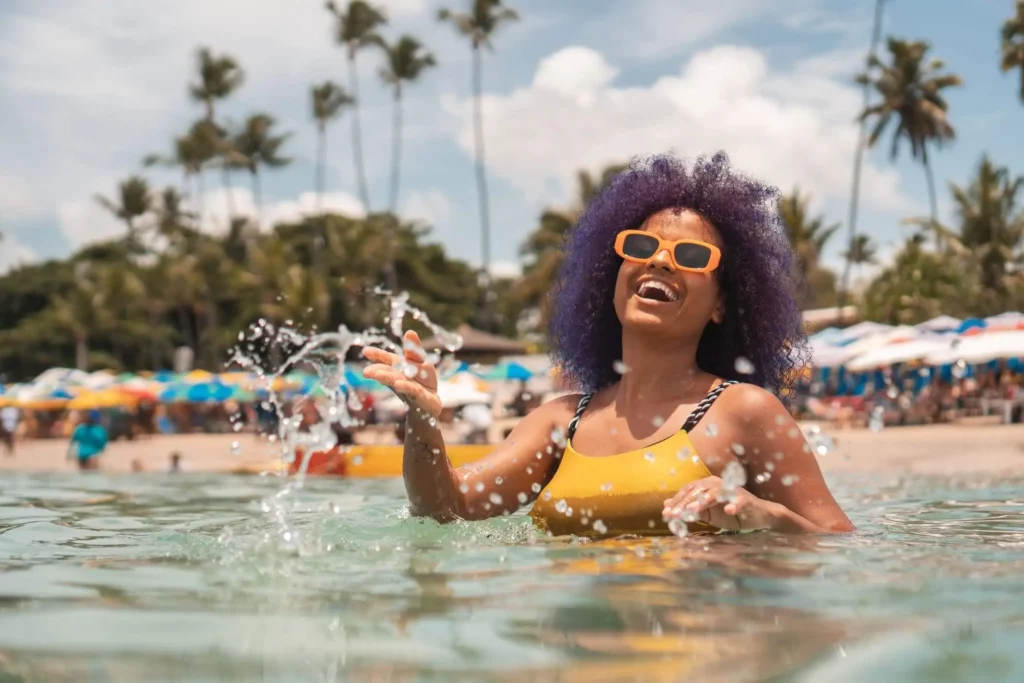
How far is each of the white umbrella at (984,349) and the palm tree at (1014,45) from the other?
613 inches

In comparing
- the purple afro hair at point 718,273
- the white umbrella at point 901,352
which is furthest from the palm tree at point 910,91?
the purple afro hair at point 718,273

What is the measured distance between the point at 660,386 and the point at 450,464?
0.81 meters

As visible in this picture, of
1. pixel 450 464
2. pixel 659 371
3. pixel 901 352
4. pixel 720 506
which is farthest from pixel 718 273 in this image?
pixel 901 352

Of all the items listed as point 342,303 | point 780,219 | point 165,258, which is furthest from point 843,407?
point 165,258

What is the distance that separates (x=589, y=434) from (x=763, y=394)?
64cm

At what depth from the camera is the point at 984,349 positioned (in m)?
20.4

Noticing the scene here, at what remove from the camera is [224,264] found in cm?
5316

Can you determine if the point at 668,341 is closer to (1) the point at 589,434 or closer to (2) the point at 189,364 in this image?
(1) the point at 589,434

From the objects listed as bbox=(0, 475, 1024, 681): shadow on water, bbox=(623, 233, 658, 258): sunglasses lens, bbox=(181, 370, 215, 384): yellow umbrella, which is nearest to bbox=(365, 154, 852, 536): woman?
bbox=(623, 233, 658, 258): sunglasses lens

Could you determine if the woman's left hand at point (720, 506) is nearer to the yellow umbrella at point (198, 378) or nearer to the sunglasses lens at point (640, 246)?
the sunglasses lens at point (640, 246)

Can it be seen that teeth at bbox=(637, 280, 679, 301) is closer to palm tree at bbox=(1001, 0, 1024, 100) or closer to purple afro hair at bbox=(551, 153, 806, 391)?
purple afro hair at bbox=(551, 153, 806, 391)

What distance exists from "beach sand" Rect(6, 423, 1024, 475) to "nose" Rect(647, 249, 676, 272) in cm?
363

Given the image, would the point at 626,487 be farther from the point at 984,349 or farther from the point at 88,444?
the point at 984,349

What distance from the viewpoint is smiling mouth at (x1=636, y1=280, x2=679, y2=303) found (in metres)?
3.76
